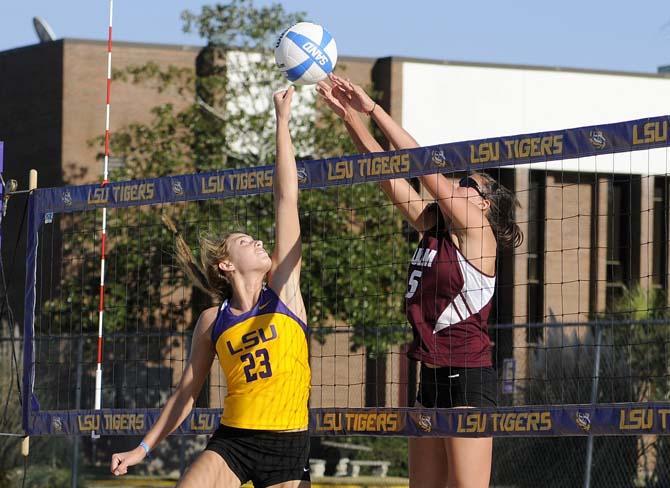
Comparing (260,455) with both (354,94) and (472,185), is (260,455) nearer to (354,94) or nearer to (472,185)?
(472,185)

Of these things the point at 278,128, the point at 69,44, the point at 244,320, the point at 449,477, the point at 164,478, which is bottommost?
the point at 164,478

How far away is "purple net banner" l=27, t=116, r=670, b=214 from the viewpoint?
631 cm

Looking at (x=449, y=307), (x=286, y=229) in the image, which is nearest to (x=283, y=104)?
(x=286, y=229)

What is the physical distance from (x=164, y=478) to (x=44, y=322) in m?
3.28

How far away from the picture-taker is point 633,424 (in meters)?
6.13

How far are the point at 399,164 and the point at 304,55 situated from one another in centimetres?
76

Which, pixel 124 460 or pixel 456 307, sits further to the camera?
pixel 456 307

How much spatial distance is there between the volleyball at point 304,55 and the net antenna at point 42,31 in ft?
54.3

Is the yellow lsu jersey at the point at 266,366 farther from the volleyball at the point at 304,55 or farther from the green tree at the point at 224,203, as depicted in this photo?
the green tree at the point at 224,203

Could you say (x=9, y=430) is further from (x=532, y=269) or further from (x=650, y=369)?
(x=532, y=269)

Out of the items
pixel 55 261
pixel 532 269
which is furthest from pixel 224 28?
pixel 532 269

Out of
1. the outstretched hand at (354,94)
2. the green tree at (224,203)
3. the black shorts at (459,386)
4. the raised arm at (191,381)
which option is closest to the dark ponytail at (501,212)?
the black shorts at (459,386)

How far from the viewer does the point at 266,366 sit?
18.5 feet

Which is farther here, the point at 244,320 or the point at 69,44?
the point at 69,44
